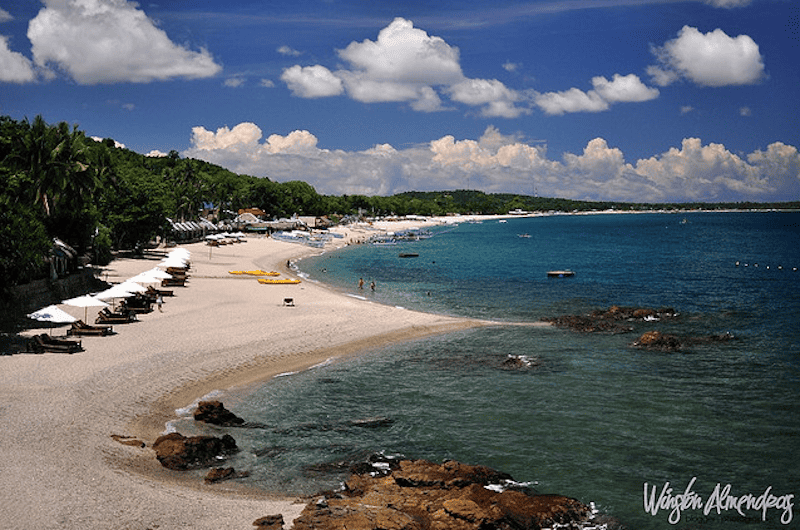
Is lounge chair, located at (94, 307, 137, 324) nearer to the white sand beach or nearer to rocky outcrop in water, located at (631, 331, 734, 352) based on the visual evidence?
the white sand beach

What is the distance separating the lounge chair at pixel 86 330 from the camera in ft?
100

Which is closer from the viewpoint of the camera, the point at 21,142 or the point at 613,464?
the point at 613,464

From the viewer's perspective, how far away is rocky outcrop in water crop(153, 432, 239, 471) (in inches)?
692

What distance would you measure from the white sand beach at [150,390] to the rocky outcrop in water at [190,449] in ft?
1.37

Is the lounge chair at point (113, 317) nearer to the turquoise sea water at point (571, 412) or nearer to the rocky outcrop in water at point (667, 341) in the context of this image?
the turquoise sea water at point (571, 412)

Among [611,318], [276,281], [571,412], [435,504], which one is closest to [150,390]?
[435,504]

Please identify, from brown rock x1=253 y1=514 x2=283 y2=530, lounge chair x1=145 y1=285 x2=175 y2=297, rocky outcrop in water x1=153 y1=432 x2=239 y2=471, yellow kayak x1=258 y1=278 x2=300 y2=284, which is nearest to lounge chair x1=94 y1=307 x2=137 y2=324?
lounge chair x1=145 y1=285 x2=175 y2=297

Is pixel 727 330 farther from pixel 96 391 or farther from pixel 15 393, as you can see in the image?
pixel 15 393

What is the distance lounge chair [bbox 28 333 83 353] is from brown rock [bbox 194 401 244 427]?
10230mm

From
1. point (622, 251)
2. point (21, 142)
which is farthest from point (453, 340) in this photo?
point (622, 251)

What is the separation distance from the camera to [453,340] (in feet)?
118

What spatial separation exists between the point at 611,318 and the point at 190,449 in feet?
112

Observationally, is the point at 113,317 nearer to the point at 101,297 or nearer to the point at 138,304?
the point at 101,297

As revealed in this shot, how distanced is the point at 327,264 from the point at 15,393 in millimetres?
58734
